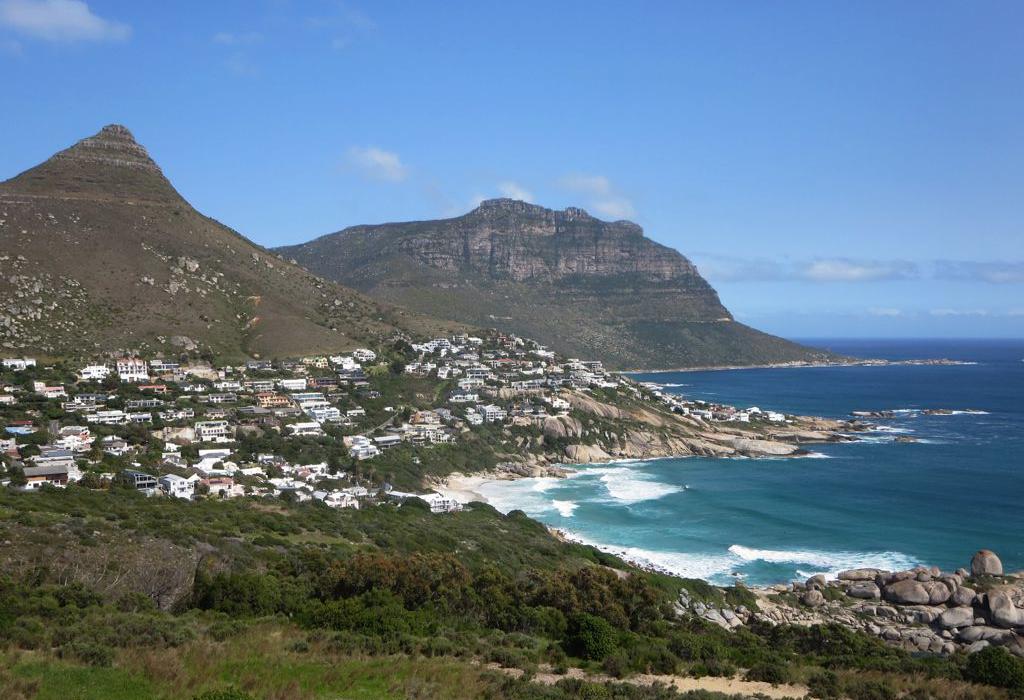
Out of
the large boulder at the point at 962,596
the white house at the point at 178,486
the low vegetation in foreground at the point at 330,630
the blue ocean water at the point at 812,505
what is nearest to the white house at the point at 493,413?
the blue ocean water at the point at 812,505

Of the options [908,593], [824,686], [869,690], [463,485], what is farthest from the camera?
[463,485]

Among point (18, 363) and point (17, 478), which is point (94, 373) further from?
point (17, 478)

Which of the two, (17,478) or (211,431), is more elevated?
(211,431)

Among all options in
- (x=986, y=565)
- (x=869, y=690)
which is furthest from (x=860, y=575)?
(x=869, y=690)

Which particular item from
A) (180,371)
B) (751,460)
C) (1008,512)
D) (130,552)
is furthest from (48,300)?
(1008,512)

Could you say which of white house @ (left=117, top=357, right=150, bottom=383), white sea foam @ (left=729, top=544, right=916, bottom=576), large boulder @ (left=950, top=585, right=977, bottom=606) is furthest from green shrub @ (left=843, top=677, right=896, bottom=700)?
white house @ (left=117, top=357, right=150, bottom=383)

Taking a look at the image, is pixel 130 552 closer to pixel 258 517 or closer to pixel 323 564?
pixel 323 564

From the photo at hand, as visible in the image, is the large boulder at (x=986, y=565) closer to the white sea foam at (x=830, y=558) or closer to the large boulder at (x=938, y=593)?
the white sea foam at (x=830, y=558)
